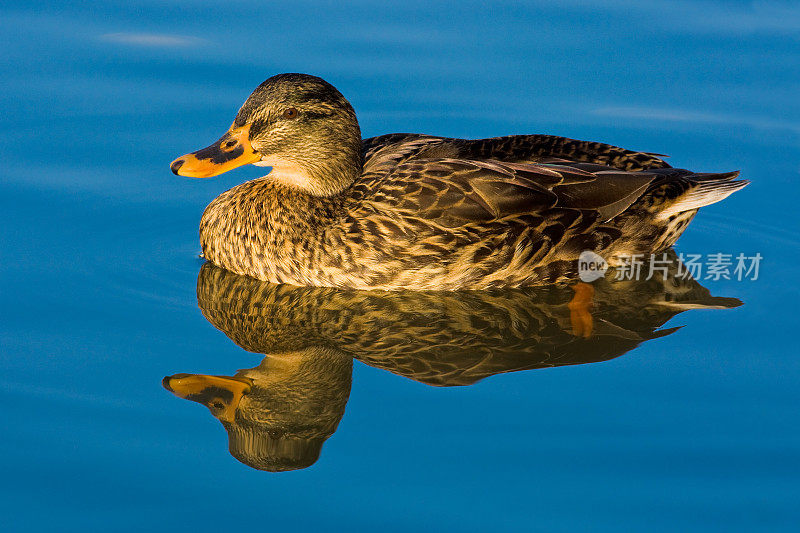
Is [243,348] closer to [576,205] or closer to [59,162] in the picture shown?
[576,205]

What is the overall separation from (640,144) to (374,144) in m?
2.71

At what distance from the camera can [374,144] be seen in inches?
372

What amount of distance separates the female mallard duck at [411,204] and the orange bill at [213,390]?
158 centimetres

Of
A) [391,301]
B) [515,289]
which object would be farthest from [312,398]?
[515,289]

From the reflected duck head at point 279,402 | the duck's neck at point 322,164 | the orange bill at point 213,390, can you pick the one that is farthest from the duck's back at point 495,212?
the orange bill at point 213,390

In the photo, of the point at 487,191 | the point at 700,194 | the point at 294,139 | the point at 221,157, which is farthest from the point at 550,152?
the point at 221,157

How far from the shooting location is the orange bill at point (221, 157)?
861 centimetres

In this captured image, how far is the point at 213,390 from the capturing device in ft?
23.7

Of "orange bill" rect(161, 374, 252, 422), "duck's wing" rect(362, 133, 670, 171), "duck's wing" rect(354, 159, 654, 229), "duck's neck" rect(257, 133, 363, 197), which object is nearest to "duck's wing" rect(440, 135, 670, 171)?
"duck's wing" rect(362, 133, 670, 171)

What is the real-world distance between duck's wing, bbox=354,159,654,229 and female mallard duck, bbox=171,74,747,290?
0.01m

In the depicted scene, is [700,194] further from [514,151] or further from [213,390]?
[213,390]

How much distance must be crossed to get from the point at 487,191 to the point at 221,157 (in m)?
1.93

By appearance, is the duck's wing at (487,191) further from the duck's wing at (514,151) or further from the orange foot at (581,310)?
the orange foot at (581,310)

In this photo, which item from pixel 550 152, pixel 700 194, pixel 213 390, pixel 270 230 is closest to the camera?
pixel 213 390
